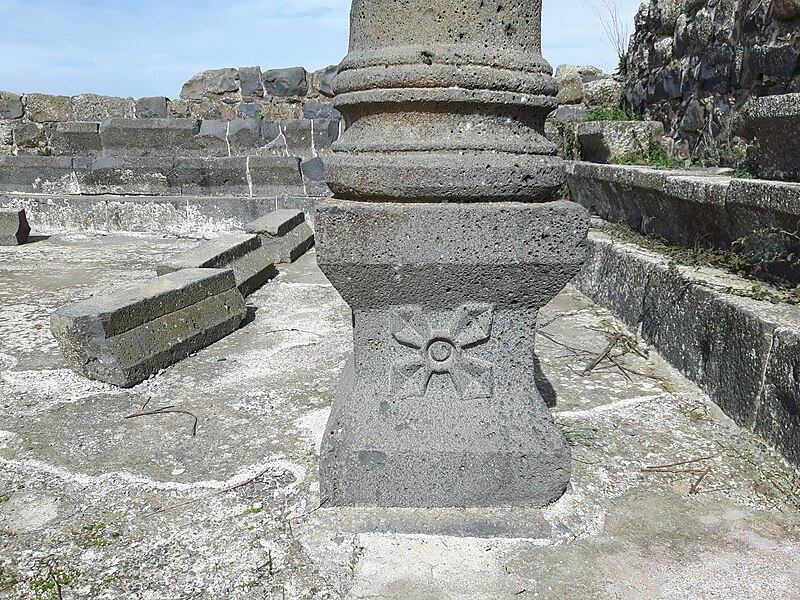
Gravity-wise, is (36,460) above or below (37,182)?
below

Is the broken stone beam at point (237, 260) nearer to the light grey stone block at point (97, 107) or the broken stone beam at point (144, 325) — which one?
the broken stone beam at point (144, 325)

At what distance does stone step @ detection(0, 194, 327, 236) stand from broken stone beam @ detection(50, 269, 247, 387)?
378 centimetres

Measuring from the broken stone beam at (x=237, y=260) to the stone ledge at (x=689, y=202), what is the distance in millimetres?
2755

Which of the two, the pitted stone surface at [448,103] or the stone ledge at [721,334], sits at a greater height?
the pitted stone surface at [448,103]

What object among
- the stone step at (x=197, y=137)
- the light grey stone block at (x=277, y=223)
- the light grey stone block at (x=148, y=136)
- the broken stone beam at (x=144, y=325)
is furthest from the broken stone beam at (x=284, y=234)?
the light grey stone block at (x=148, y=136)

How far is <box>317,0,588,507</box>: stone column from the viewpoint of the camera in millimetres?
1955

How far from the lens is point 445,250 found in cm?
199

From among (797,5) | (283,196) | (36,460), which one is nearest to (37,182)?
(283,196)

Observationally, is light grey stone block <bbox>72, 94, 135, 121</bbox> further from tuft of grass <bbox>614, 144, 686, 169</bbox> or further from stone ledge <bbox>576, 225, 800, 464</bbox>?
stone ledge <bbox>576, 225, 800, 464</bbox>

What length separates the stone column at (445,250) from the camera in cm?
196

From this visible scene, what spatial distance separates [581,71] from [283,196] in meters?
4.05

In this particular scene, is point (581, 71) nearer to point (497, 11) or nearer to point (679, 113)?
point (679, 113)

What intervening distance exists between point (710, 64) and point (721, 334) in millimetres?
2839

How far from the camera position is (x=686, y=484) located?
7.43ft
